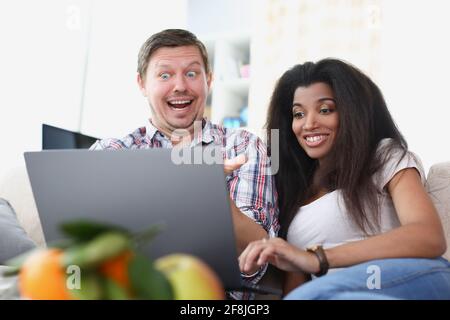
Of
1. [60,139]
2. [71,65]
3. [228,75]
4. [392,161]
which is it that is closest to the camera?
[392,161]

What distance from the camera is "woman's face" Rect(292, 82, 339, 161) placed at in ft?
4.61

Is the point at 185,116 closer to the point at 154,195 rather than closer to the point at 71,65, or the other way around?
the point at 154,195

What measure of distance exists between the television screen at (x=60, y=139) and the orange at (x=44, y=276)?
187 centimetres

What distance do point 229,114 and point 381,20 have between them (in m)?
1.34

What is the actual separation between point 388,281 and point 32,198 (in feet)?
4.59

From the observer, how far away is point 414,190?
3.75 ft

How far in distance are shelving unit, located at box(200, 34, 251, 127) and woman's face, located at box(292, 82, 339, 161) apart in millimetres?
2315

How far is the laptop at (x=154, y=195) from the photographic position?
694mm

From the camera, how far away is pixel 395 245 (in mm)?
1003

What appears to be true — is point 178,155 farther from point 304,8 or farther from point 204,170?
point 304,8

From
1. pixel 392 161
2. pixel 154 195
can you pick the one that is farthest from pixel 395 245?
pixel 154 195

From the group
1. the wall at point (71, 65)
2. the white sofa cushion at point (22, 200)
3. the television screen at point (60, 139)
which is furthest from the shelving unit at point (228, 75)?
the white sofa cushion at point (22, 200)

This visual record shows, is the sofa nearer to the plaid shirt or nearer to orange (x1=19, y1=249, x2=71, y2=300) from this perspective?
the plaid shirt

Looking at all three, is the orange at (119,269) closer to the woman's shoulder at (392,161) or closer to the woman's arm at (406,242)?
the woman's arm at (406,242)
